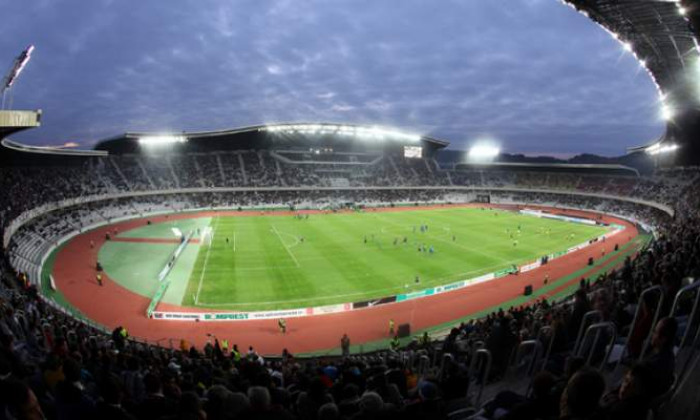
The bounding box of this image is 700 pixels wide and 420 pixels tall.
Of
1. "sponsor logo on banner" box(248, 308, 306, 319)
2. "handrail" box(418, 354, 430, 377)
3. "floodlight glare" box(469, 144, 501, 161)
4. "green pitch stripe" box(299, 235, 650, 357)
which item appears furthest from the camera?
"floodlight glare" box(469, 144, 501, 161)

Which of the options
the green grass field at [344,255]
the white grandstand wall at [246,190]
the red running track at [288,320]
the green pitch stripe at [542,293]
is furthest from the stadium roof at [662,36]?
the white grandstand wall at [246,190]

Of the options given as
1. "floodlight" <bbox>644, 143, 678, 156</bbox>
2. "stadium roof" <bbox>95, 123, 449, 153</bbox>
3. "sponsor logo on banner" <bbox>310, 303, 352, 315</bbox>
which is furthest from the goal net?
"floodlight" <bbox>644, 143, 678, 156</bbox>

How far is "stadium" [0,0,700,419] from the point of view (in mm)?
6445

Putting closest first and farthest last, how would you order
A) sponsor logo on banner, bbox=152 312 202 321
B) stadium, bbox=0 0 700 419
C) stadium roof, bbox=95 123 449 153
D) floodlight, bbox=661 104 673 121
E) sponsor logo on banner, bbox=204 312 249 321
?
stadium, bbox=0 0 700 419 < sponsor logo on banner, bbox=152 312 202 321 < sponsor logo on banner, bbox=204 312 249 321 < floodlight, bbox=661 104 673 121 < stadium roof, bbox=95 123 449 153

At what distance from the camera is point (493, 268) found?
120 ft

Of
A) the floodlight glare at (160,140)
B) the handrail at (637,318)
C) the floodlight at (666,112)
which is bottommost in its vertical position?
the handrail at (637,318)

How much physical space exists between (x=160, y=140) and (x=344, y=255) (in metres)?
53.9

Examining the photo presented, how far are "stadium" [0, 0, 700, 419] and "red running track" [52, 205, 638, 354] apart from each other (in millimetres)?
166

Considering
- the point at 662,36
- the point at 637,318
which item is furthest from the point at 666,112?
the point at 637,318

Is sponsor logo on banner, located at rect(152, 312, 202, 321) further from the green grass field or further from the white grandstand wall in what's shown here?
the white grandstand wall

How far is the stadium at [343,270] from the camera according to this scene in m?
6.45

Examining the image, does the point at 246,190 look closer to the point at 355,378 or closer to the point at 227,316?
the point at 227,316

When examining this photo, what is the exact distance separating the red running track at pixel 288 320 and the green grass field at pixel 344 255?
2.17 metres

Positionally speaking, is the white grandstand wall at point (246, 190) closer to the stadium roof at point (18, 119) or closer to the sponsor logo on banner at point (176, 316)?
the stadium roof at point (18, 119)
